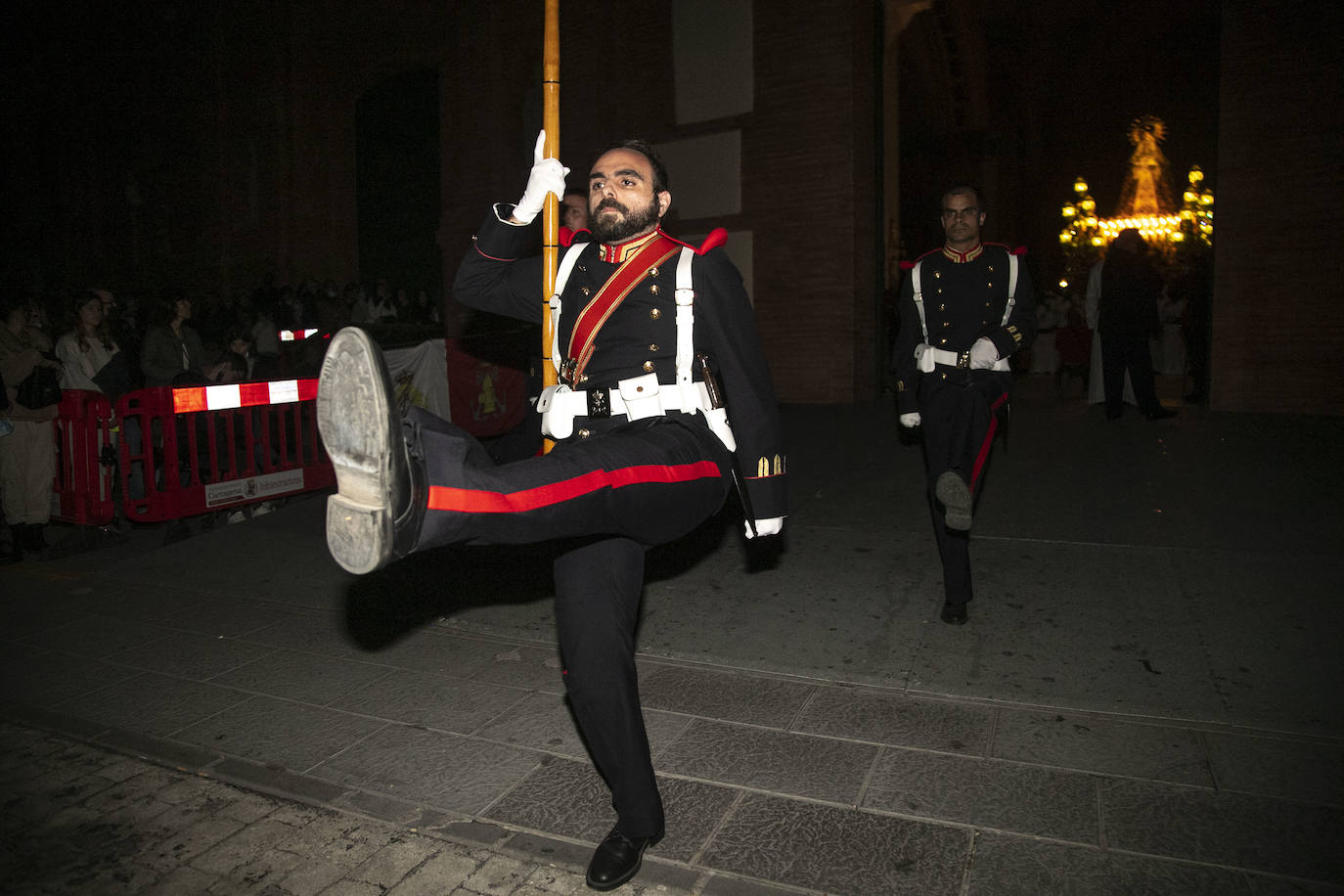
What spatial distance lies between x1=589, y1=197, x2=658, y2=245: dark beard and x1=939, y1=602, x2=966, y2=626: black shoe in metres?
2.71

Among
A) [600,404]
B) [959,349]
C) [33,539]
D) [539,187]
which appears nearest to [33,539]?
[33,539]

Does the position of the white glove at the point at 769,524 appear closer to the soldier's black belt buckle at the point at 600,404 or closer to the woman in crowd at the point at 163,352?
the soldier's black belt buckle at the point at 600,404

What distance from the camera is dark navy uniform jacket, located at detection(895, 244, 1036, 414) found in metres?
4.80

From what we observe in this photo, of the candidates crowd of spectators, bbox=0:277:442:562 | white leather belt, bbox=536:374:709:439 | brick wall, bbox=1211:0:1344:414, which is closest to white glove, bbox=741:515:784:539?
white leather belt, bbox=536:374:709:439

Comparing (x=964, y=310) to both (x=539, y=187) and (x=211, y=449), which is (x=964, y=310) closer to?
(x=539, y=187)

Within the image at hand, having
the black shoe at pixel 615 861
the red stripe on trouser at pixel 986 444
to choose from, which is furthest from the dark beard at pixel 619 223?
the red stripe on trouser at pixel 986 444

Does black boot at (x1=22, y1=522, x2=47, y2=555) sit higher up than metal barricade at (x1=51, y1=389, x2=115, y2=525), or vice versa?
metal barricade at (x1=51, y1=389, x2=115, y2=525)

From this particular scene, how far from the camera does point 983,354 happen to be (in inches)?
184

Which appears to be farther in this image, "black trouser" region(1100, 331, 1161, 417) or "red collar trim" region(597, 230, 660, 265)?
"black trouser" region(1100, 331, 1161, 417)

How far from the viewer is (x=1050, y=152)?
3047 cm

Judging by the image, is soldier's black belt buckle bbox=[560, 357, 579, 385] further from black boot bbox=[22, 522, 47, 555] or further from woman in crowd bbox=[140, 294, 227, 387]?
woman in crowd bbox=[140, 294, 227, 387]

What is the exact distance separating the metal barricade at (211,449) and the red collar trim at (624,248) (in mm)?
4934

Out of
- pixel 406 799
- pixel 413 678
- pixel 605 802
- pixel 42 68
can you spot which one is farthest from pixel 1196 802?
pixel 42 68

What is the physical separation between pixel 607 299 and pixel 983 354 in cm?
242
